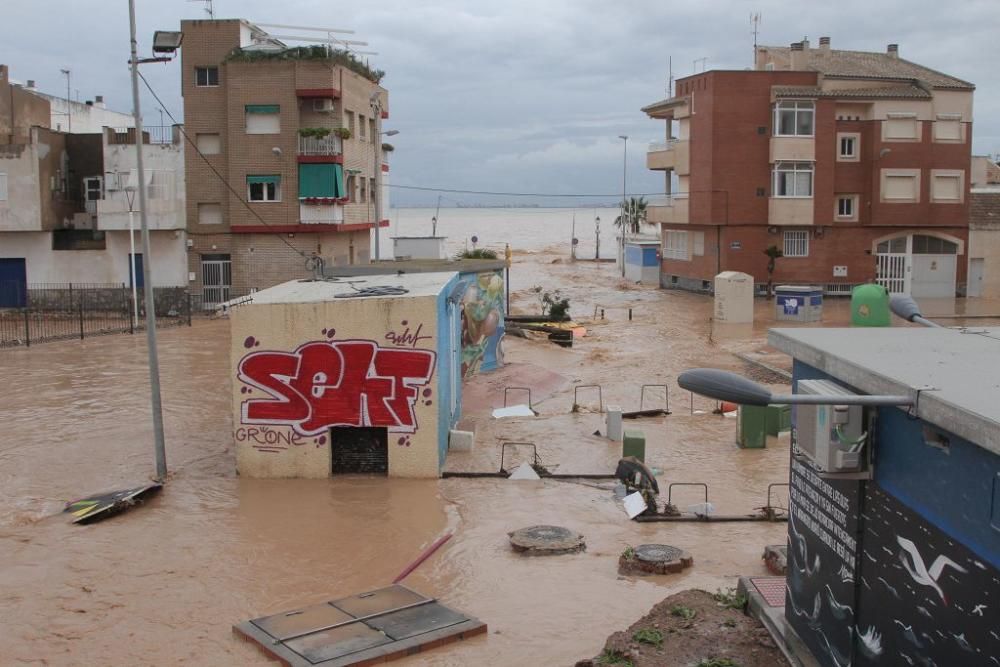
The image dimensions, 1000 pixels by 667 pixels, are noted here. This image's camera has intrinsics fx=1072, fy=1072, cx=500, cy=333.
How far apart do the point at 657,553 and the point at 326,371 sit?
7.65 metres

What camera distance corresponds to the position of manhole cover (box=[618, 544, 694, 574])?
14.3m

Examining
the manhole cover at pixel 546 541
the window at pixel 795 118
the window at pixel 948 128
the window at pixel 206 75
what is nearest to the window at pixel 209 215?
the window at pixel 206 75

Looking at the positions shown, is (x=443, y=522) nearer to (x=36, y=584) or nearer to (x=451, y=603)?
(x=451, y=603)

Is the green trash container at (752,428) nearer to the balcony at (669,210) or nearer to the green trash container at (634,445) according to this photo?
the green trash container at (634,445)

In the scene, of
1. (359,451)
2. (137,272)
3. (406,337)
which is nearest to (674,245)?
(137,272)

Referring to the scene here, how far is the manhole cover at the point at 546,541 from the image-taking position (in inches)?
610

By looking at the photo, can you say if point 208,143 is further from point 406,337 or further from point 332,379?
point 406,337

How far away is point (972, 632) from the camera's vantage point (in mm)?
6840

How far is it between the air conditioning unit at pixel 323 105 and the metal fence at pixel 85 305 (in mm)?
9742

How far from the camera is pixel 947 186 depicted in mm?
50250

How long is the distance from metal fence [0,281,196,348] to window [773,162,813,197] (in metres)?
27.3

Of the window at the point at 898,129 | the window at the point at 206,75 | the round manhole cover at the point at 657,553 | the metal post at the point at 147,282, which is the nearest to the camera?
the round manhole cover at the point at 657,553

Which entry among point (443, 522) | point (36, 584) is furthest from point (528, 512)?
point (36, 584)

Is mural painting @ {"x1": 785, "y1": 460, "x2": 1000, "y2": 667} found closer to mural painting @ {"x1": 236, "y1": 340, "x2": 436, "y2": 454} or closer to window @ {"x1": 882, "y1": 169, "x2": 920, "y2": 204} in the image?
mural painting @ {"x1": 236, "y1": 340, "x2": 436, "y2": 454}
